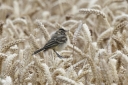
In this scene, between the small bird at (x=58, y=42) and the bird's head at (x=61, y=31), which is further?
the bird's head at (x=61, y=31)

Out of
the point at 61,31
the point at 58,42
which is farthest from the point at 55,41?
the point at 61,31

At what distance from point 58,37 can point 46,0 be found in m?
3.62

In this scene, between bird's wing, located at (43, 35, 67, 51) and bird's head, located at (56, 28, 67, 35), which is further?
bird's head, located at (56, 28, 67, 35)

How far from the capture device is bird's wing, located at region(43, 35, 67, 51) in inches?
164

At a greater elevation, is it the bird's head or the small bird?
the bird's head

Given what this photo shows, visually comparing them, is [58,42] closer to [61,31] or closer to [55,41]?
[55,41]

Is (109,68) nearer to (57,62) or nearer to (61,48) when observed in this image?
(57,62)

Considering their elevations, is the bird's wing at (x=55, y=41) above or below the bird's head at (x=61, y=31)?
below

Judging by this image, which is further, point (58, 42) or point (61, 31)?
point (61, 31)

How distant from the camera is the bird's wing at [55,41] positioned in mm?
4153

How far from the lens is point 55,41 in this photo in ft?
14.4

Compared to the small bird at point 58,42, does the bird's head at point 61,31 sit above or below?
above

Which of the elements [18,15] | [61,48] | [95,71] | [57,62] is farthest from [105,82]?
[18,15]

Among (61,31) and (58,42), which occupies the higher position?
(61,31)
